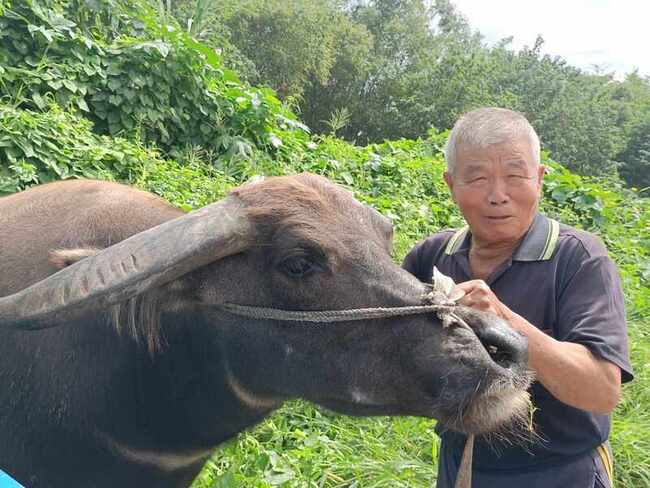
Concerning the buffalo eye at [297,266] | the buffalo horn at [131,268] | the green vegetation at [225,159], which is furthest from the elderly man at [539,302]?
the green vegetation at [225,159]

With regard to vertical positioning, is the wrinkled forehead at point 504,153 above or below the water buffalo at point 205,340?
above

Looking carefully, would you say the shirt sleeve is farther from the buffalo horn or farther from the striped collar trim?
the buffalo horn

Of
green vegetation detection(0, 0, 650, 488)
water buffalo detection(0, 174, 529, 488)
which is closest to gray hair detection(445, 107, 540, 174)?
water buffalo detection(0, 174, 529, 488)

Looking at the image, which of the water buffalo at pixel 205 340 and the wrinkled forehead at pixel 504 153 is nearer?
the water buffalo at pixel 205 340

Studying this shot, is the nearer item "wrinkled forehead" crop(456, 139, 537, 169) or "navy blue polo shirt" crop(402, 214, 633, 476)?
"navy blue polo shirt" crop(402, 214, 633, 476)

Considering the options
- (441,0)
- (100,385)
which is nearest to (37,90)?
(100,385)

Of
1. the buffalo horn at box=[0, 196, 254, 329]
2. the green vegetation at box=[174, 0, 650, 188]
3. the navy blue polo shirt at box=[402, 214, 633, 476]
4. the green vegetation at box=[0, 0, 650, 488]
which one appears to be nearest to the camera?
the buffalo horn at box=[0, 196, 254, 329]

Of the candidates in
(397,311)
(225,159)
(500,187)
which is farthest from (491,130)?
(225,159)

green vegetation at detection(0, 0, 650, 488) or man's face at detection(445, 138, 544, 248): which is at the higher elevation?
man's face at detection(445, 138, 544, 248)

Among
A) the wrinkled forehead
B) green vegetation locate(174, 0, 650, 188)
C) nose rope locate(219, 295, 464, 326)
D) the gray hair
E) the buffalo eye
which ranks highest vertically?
the gray hair

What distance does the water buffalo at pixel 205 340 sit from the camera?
171 cm

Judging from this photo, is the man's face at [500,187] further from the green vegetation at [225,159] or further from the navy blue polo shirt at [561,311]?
the green vegetation at [225,159]

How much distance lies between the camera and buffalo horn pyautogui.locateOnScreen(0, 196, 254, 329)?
5.33 feet

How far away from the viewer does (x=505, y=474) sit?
6.68 ft
